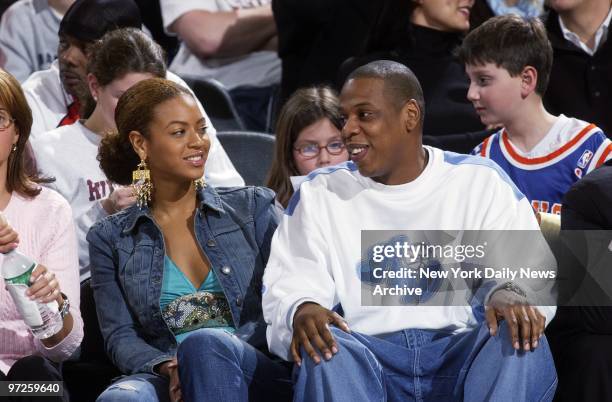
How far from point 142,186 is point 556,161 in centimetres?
130

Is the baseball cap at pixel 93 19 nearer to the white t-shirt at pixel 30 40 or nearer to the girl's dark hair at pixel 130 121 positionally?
the white t-shirt at pixel 30 40

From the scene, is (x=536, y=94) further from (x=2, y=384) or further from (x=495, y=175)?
(x=2, y=384)

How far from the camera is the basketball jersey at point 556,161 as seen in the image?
3.46 metres

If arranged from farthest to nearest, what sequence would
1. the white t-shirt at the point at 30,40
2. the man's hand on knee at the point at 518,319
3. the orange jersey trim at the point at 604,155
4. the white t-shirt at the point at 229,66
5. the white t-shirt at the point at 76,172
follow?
the white t-shirt at the point at 229,66, the white t-shirt at the point at 30,40, the white t-shirt at the point at 76,172, the orange jersey trim at the point at 604,155, the man's hand on knee at the point at 518,319

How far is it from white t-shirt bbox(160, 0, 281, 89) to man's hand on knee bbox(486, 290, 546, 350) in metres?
2.45

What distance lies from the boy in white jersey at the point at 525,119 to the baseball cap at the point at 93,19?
4.03 feet

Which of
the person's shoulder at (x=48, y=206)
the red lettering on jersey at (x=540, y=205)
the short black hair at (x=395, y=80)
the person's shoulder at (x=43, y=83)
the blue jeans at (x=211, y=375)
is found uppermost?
the short black hair at (x=395, y=80)

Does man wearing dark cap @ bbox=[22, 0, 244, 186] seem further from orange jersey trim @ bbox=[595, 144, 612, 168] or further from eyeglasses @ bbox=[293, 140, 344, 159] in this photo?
orange jersey trim @ bbox=[595, 144, 612, 168]

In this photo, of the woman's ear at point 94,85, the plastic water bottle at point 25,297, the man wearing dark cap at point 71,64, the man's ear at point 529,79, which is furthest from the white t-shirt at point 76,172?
the man's ear at point 529,79

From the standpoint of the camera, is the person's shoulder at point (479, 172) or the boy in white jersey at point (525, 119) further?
the boy in white jersey at point (525, 119)

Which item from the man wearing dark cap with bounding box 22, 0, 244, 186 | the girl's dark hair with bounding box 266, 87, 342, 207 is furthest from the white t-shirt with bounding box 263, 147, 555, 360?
the man wearing dark cap with bounding box 22, 0, 244, 186

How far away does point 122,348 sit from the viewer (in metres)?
2.95

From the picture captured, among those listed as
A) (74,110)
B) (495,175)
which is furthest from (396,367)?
(74,110)

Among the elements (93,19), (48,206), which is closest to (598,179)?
(48,206)
